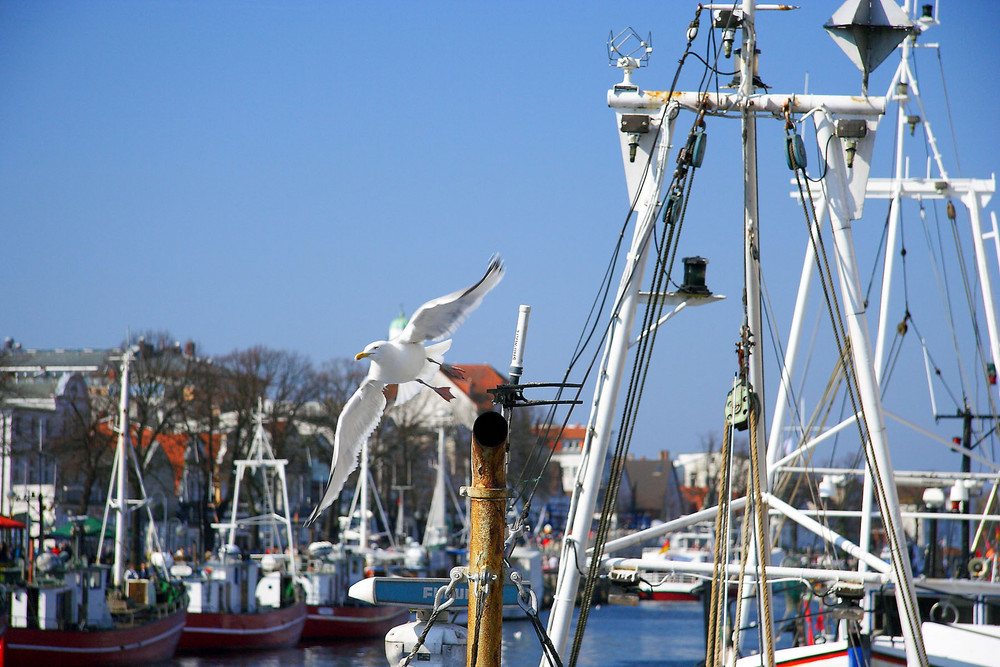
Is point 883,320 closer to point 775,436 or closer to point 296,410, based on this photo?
point 775,436

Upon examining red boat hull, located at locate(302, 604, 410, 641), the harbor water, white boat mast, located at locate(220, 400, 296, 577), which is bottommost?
the harbor water

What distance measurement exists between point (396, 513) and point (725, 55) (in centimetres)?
6386

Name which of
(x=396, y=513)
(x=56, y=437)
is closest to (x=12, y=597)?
(x=56, y=437)

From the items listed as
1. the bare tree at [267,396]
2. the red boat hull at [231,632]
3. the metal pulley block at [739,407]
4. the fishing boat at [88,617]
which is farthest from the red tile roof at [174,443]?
the metal pulley block at [739,407]

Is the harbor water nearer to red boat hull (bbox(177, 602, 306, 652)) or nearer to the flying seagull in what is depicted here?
red boat hull (bbox(177, 602, 306, 652))

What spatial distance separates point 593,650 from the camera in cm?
3953

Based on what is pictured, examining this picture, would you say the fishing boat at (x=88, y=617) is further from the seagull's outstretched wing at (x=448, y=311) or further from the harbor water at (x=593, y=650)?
the seagull's outstretched wing at (x=448, y=311)

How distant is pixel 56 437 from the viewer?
200 feet

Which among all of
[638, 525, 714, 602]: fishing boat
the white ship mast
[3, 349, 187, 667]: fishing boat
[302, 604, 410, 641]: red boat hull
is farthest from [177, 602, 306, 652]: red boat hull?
the white ship mast

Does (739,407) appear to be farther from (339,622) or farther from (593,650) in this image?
(339,622)

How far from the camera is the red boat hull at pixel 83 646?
2878 centimetres

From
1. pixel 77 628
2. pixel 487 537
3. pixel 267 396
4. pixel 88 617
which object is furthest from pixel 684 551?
pixel 487 537

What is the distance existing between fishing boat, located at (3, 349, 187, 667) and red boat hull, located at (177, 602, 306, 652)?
5.92ft

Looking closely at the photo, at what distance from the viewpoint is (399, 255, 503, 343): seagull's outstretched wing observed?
1083cm
